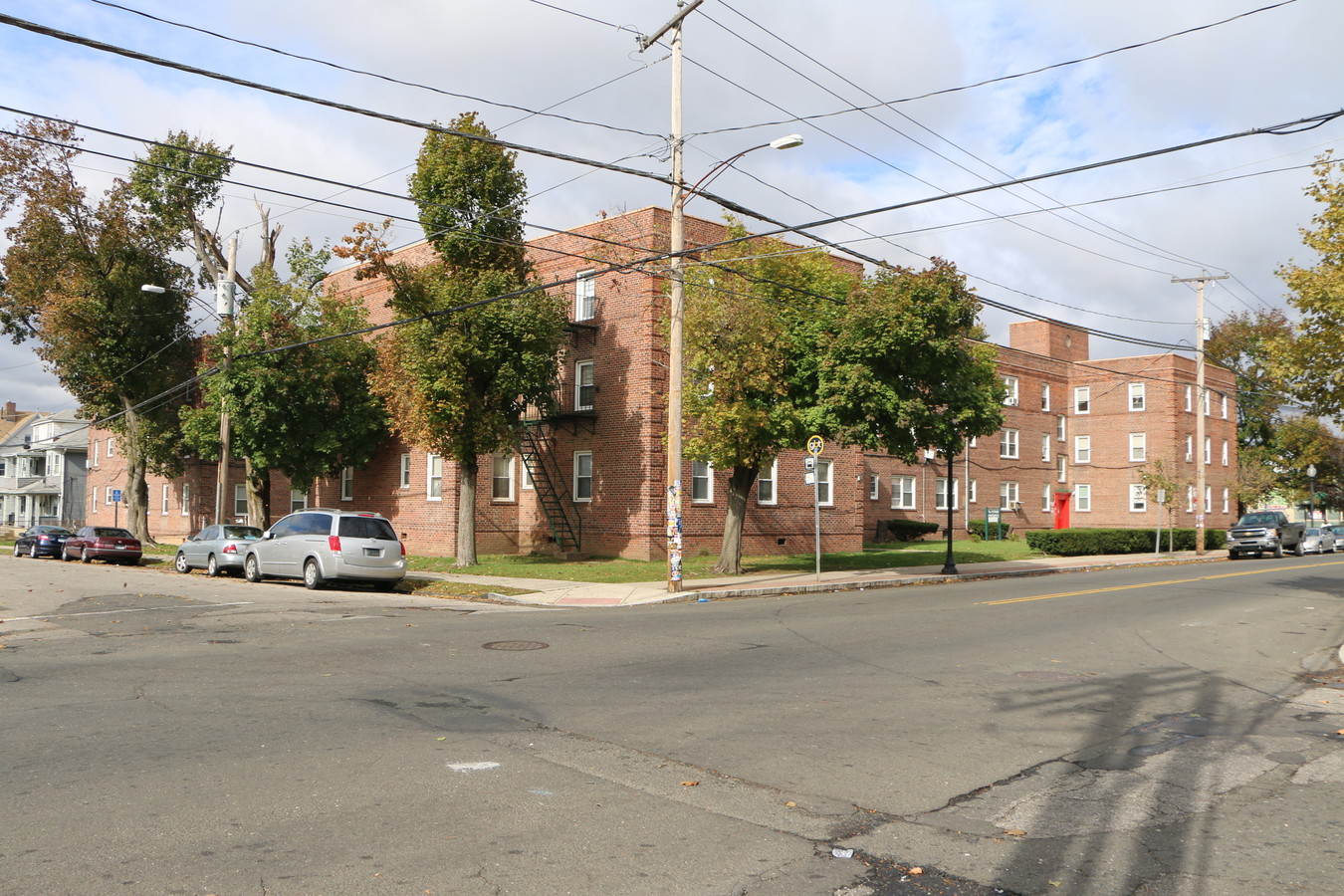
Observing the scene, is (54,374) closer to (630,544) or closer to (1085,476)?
(630,544)

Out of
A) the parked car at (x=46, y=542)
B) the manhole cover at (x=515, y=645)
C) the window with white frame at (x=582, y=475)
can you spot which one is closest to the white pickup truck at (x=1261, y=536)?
the window with white frame at (x=582, y=475)

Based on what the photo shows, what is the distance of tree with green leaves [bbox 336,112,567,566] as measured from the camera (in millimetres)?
25266

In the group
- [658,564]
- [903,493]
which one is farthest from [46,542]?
[903,493]

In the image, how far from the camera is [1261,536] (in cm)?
3928

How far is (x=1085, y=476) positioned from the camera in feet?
188

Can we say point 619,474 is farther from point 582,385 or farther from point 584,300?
point 584,300

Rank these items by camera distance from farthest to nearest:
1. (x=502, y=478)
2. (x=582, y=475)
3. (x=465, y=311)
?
(x=502, y=478) → (x=582, y=475) → (x=465, y=311)

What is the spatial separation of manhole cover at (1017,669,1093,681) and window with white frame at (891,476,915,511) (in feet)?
111

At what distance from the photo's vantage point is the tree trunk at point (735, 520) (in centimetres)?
2536

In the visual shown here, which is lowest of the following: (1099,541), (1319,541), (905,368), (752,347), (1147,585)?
(1147,585)

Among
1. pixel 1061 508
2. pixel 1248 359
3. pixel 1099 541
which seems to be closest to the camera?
pixel 1099 541

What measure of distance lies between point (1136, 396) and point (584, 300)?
37.2 meters

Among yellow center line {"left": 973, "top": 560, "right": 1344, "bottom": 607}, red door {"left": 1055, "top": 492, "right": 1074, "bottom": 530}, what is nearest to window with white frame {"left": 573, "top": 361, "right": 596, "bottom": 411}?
yellow center line {"left": 973, "top": 560, "right": 1344, "bottom": 607}

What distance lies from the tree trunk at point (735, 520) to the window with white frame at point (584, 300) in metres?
8.83
